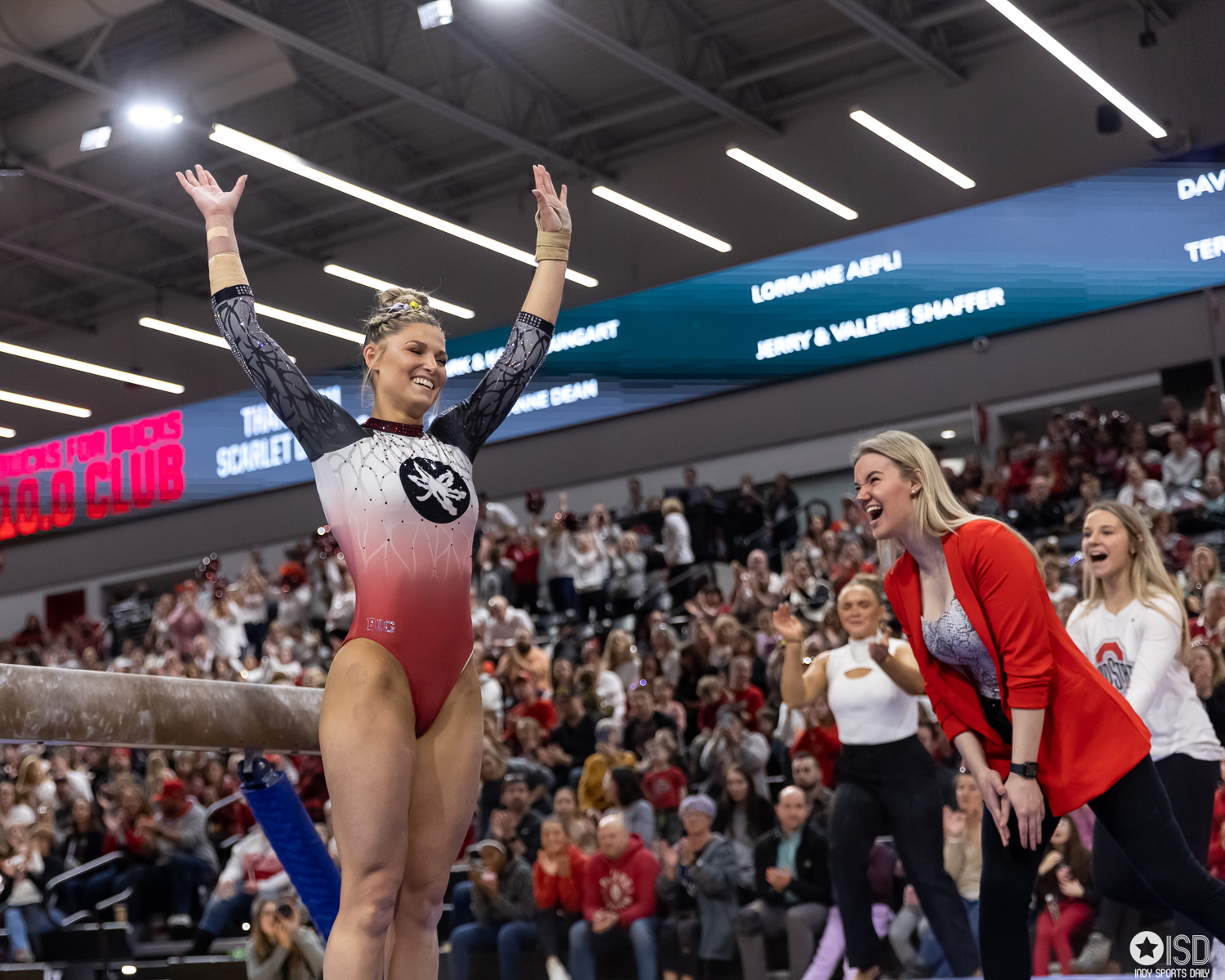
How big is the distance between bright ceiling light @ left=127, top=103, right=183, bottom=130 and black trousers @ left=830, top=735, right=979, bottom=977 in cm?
1055

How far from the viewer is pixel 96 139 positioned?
13.4 meters

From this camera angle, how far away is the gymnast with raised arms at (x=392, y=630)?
2.56 meters

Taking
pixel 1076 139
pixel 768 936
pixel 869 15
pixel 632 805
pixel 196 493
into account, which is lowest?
pixel 768 936

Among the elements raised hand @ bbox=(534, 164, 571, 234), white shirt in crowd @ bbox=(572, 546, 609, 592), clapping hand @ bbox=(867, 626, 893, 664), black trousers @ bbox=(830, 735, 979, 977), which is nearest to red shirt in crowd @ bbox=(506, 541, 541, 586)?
white shirt in crowd @ bbox=(572, 546, 609, 592)

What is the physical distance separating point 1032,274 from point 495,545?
7020mm

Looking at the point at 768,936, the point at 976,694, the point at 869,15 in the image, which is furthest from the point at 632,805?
the point at 869,15

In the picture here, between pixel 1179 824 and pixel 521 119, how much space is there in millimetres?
13878

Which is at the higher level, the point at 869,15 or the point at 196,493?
the point at 869,15

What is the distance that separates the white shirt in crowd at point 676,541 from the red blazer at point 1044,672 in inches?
458

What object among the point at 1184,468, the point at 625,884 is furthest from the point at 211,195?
the point at 1184,468

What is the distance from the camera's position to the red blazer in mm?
2803

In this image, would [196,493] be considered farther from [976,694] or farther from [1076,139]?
[976,694]

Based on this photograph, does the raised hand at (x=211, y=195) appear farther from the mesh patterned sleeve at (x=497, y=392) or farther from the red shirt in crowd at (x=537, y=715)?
Result: the red shirt in crowd at (x=537, y=715)

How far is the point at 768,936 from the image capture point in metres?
6.77
